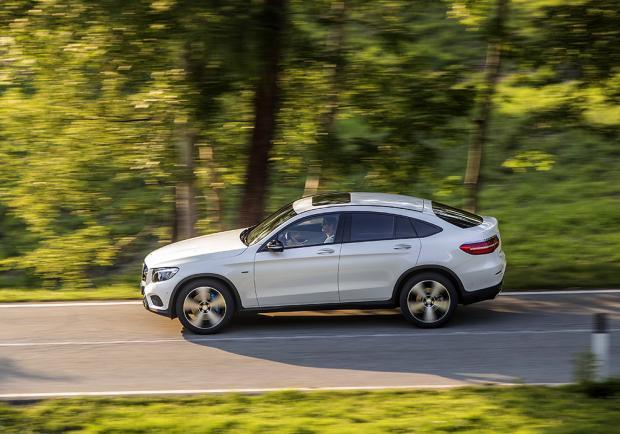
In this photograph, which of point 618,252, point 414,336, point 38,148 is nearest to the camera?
point 414,336

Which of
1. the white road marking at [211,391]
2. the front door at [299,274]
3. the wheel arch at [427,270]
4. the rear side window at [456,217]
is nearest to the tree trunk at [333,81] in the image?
the rear side window at [456,217]

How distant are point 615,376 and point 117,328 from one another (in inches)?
243

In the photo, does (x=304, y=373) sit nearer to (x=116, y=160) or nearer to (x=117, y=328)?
(x=117, y=328)

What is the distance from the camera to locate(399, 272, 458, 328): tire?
1188 cm

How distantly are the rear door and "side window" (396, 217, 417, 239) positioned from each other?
0.02 meters

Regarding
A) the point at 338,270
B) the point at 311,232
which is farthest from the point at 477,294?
the point at 311,232

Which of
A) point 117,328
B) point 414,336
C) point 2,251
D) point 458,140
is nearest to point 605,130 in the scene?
point 458,140

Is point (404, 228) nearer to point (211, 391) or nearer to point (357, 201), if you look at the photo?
point (357, 201)

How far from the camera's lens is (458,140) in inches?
613

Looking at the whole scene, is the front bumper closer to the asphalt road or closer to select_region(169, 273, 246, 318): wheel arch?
select_region(169, 273, 246, 318): wheel arch

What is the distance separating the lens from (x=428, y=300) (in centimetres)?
1196

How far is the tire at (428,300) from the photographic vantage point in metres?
11.9

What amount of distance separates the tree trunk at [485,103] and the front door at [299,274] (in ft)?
17.0

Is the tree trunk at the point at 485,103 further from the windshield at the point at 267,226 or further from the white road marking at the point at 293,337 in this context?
the white road marking at the point at 293,337
